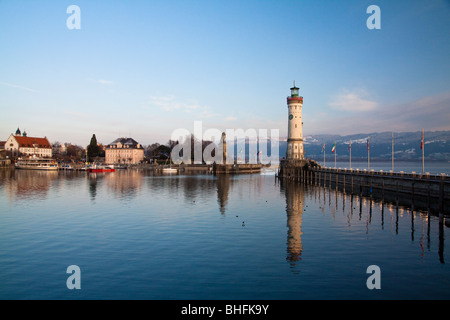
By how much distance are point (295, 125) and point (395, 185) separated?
40.8m

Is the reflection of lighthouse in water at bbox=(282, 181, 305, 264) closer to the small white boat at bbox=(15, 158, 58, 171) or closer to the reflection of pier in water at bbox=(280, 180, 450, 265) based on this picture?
the reflection of pier in water at bbox=(280, 180, 450, 265)

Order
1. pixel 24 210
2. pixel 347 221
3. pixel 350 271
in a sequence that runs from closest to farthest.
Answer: pixel 350 271 < pixel 347 221 < pixel 24 210

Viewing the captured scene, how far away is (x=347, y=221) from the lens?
32.1 meters

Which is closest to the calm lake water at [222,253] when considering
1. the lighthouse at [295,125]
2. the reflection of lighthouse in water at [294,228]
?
the reflection of lighthouse in water at [294,228]

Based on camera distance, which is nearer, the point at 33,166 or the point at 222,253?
the point at 222,253

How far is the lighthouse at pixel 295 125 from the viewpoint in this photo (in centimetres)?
8725

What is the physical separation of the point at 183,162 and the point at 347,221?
148 metres

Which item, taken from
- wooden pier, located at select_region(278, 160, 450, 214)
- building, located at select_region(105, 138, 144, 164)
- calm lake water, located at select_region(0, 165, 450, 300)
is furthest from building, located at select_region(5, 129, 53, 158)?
calm lake water, located at select_region(0, 165, 450, 300)

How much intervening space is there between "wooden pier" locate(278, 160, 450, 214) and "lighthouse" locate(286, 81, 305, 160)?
11.6ft

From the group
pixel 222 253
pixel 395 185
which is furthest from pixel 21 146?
pixel 222 253

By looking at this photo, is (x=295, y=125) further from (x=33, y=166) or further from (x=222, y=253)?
(x=33, y=166)

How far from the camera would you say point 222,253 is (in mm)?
21656
